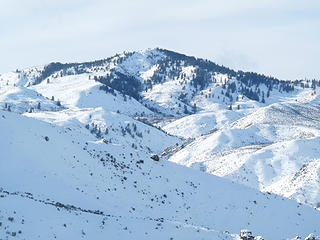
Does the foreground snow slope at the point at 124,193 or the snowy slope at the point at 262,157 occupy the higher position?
the foreground snow slope at the point at 124,193

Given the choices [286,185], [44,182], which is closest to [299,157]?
[286,185]

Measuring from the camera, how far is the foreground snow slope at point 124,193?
30.0m

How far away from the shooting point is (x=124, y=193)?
141ft

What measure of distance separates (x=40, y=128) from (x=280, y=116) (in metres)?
151

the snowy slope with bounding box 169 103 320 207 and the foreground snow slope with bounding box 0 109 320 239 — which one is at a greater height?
the foreground snow slope with bounding box 0 109 320 239

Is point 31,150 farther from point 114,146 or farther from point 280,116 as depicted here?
point 280,116

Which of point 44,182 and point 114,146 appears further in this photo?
point 114,146

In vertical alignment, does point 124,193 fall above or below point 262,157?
above

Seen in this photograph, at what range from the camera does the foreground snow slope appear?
29953mm

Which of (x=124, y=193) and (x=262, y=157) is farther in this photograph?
(x=262, y=157)

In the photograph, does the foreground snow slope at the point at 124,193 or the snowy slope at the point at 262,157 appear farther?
the snowy slope at the point at 262,157

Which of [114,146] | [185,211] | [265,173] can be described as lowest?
[265,173]

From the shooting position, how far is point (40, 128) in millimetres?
49906

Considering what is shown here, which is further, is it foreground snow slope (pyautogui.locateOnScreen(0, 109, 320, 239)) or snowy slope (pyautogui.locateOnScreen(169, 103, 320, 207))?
snowy slope (pyautogui.locateOnScreen(169, 103, 320, 207))
